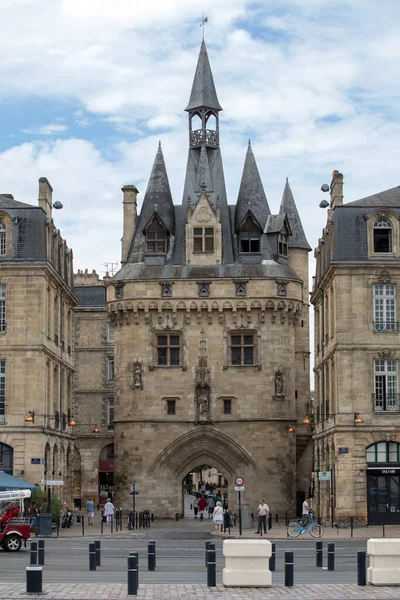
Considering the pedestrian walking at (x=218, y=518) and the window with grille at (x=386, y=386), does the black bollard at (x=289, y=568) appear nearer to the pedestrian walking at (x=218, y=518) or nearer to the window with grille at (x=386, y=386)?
the pedestrian walking at (x=218, y=518)

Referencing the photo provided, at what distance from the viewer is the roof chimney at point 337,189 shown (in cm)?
5550

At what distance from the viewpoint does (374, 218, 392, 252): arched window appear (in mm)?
51938

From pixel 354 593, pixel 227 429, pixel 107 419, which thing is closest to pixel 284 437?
pixel 227 429

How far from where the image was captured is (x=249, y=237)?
6319cm

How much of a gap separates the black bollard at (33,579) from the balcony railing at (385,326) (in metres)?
30.9

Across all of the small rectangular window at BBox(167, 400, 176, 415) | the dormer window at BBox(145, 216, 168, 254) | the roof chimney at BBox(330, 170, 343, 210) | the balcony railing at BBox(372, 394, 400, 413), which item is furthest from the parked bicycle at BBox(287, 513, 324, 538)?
the dormer window at BBox(145, 216, 168, 254)

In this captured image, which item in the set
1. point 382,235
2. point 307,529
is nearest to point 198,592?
point 307,529

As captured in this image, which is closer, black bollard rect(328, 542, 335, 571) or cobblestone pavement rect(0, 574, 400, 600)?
cobblestone pavement rect(0, 574, 400, 600)

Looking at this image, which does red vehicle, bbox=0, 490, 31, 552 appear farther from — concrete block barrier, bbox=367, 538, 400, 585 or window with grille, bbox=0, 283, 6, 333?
window with grille, bbox=0, 283, 6, 333

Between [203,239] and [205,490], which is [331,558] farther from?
[205,490]

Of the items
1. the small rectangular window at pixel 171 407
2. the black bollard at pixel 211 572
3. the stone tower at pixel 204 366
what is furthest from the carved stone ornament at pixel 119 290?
the black bollard at pixel 211 572

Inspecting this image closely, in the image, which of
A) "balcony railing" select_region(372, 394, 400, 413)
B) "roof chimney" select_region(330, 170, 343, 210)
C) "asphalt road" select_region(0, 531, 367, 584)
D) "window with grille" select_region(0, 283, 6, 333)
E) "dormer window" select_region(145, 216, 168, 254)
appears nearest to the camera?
"asphalt road" select_region(0, 531, 367, 584)

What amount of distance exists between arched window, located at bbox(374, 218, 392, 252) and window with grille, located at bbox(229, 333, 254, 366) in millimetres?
11287

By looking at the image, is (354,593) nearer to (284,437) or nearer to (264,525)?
(264,525)
